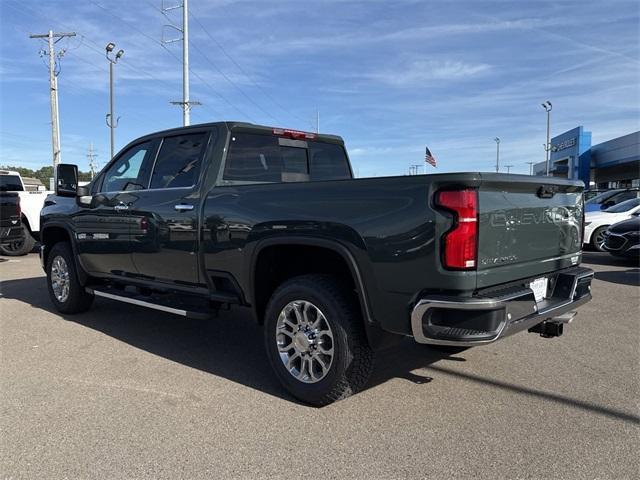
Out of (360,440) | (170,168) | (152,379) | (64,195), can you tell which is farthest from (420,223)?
(64,195)

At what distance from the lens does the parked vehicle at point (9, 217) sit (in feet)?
35.9

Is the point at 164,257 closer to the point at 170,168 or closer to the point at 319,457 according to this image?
the point at 170,168

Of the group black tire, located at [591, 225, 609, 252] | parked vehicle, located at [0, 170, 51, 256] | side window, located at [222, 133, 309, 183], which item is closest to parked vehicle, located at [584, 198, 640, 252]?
black tire, located at [591, 225, 609, 252]

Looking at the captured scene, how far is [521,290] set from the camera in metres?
3.34

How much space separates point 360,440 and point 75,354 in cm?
297

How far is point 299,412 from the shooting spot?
364 centimetres

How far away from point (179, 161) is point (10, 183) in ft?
38.4

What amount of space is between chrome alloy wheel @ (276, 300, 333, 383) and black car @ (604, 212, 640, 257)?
28.1 feet

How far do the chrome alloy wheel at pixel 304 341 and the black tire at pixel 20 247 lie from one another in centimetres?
1082

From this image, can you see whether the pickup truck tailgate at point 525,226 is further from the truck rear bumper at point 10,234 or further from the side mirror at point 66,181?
the truck rear bumper at point 10,234

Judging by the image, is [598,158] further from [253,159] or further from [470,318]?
[470,318]

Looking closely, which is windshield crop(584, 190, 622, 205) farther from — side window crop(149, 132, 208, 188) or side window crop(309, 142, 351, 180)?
side window crop(149, 132, 208, 188)

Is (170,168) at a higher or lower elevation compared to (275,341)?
higher

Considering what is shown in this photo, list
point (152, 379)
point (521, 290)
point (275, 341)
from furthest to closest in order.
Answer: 1. point (152, 379)
2. point (275, 341)
3. point (521, 290)
